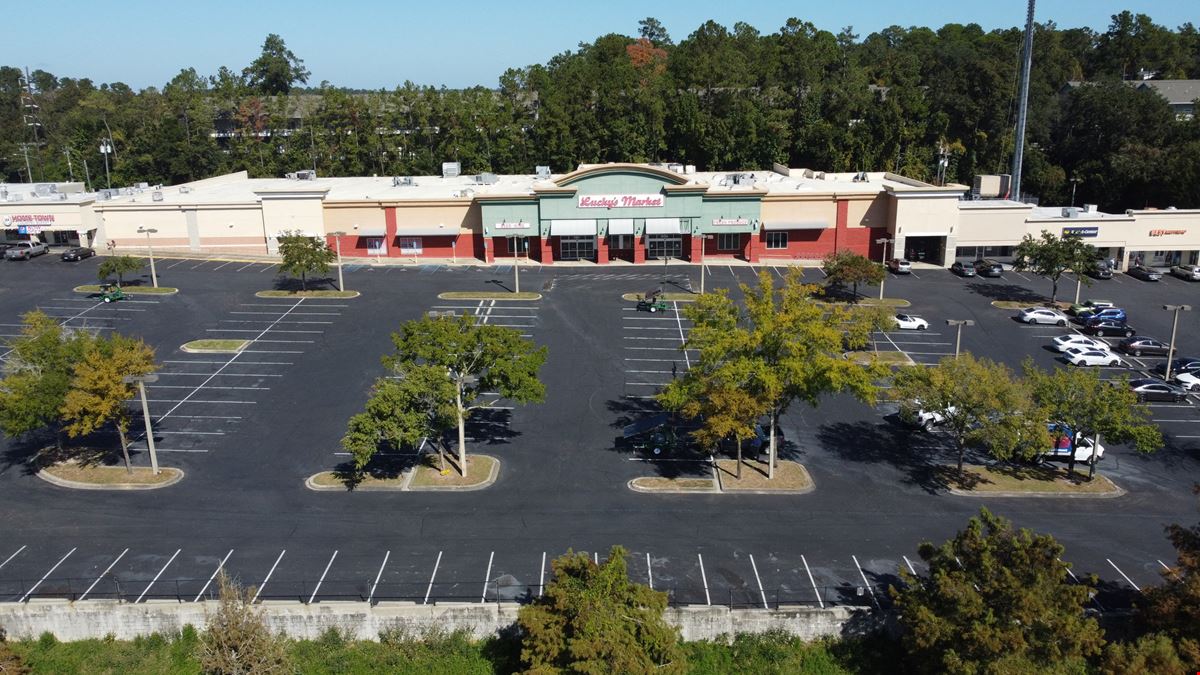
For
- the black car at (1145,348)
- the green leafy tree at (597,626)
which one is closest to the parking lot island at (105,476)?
the green leafy tree at (597,626)

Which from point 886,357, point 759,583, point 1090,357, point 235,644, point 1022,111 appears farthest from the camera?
point 1022,111

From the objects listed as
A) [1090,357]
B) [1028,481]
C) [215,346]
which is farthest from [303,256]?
[1090,357]

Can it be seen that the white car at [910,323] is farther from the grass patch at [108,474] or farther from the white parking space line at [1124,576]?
the grass patch at [108,474]

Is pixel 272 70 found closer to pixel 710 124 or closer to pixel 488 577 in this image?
pixel 710 124

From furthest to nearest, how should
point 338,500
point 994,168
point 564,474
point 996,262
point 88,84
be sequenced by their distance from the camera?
1. point 88,84
2. point 994,168
3. point 996,262
4. point 564,474
5. point 338,500

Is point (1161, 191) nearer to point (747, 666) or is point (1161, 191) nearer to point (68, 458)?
point (747, 666)

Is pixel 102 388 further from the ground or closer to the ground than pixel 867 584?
further from the ground

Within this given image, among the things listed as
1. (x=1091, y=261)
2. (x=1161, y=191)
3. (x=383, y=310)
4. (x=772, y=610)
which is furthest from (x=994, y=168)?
(x=772, y=610)
